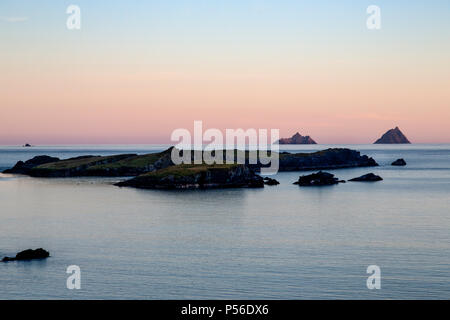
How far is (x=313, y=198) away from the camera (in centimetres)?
11569

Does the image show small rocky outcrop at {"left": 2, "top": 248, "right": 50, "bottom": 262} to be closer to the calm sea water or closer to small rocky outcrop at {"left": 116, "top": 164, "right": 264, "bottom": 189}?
the calm sea water

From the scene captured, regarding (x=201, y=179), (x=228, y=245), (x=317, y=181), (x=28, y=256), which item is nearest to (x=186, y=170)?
(x=201, y=179)

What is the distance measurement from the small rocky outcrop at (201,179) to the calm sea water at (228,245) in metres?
25.9

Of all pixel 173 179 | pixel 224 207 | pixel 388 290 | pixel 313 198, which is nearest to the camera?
pixel 388 290

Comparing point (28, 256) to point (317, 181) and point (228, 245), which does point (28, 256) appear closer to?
point (228, 245)

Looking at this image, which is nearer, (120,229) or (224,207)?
(120,229)

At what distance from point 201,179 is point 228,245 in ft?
271

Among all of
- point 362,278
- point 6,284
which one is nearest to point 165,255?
point 6,284

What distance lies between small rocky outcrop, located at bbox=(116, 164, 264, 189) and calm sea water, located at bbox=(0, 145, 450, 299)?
25.9 m

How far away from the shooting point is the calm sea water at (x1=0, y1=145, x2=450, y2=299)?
43406mm

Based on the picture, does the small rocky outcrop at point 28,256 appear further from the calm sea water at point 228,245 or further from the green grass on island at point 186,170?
the green grass on island at point 186,170

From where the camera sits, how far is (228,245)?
62.3 m
